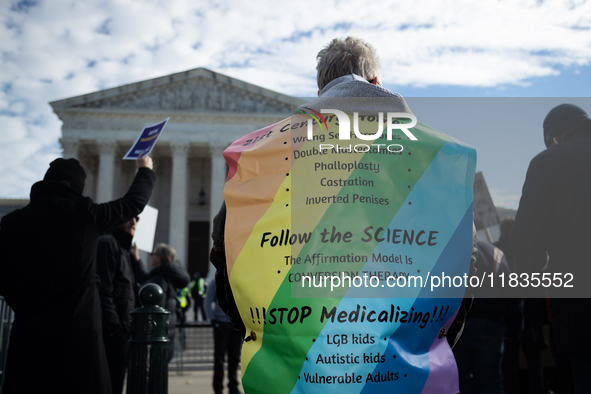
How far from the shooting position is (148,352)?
3729 millimetres

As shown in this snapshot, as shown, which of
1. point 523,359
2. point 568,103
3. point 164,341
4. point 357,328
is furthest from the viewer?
point 523,359

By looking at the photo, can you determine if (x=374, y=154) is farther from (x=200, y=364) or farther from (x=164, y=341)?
(x=200, y=364)

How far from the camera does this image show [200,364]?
10984 mm

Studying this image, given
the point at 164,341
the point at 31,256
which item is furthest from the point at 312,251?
the point at 164,341

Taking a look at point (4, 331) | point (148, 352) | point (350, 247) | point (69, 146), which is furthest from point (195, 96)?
point (350, 247)

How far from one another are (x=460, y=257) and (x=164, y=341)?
274 cm

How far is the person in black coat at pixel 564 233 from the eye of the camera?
2.36 meters

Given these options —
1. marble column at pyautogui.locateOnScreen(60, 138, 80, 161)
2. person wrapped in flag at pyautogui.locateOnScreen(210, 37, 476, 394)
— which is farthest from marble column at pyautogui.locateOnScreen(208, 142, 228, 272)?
person wrapped in flag at pyautogui.locateOnScreen(210, 37, 476, 394)

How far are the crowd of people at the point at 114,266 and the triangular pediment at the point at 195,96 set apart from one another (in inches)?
1208

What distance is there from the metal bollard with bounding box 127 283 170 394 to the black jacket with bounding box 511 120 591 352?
2553 millimetres

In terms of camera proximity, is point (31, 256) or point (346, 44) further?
point (31, 256)

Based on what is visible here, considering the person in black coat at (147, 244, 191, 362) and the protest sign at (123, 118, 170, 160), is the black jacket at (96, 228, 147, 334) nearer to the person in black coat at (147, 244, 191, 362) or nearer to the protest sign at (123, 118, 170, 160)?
the protest sign at (123, 118, 170, 160)

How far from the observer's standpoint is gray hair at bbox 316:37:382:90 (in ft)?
6.60

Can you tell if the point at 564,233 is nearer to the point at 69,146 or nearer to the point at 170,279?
the point at 170,279
